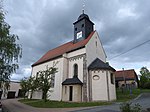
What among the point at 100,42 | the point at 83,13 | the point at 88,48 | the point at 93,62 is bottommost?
the point at 93,62

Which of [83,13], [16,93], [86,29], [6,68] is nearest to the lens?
[6,68]

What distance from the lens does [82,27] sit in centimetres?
2680

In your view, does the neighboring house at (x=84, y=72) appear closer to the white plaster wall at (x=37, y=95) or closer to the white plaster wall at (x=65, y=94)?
the white plaster wall at (x=65, y=94)

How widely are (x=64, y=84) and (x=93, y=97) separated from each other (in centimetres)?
537

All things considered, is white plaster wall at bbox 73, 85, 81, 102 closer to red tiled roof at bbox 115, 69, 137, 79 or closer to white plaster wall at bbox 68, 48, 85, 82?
white plaster wall at bbox 68, 48, 85, 82

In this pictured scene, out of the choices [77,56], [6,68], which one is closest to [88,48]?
[77,56]

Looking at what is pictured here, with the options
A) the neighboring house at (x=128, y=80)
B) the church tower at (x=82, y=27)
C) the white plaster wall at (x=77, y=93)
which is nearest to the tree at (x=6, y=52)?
the white plaster wall at (x=77, y=93)

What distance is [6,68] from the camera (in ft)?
42.8

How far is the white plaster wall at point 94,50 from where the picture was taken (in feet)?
76.4

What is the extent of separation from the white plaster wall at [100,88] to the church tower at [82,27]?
8.60 m

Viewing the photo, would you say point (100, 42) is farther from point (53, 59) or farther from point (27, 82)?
point (27, 82)

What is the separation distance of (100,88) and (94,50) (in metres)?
7.39

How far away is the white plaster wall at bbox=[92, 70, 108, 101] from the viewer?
2030cm

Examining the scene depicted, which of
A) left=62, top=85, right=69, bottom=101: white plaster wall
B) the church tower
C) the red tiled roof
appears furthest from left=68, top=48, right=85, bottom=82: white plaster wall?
the red tiled roof
